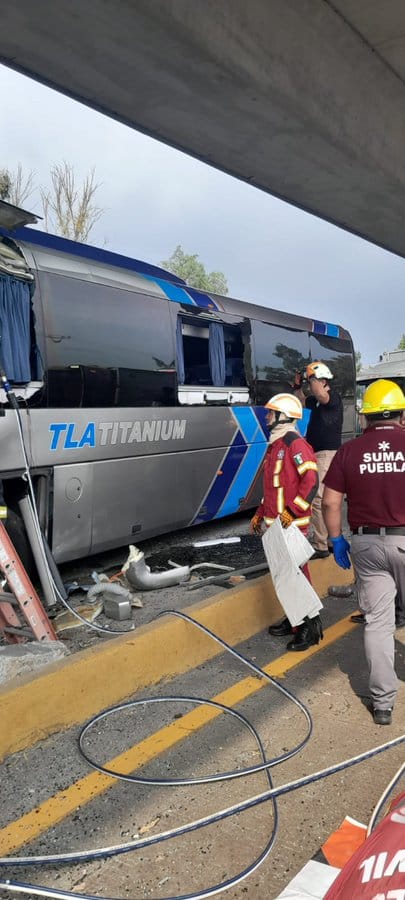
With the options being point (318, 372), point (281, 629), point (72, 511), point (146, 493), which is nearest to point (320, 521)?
point (318, 372)

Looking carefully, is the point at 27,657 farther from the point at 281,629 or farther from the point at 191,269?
the point at 191,269

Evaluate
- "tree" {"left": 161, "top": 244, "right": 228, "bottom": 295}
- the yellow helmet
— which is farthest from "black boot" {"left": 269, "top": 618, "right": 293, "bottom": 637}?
"tree" {"left": 161, "top": 244, "right": 228, "bottom": 295}

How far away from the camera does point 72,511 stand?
6.10 meters

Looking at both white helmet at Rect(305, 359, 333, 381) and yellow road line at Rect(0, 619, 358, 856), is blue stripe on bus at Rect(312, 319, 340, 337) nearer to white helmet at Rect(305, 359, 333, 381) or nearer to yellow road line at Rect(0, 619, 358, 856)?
white helmet at Rect(305, 359, 333, 381)

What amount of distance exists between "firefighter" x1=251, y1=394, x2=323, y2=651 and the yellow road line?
0.84ft

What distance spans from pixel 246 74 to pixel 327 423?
144 inches

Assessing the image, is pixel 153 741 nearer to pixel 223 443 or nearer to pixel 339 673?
pixel 339 673

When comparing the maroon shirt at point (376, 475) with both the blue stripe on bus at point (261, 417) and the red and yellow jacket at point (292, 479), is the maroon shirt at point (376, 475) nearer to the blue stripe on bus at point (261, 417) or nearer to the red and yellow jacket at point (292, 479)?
the red and yellow jacket at point (292, 479)

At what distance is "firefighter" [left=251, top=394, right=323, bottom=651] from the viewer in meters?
4.60

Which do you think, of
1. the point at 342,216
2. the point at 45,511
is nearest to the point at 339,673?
the point at 45,511

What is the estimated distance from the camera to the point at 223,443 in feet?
27.6

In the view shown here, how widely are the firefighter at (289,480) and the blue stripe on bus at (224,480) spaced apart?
3.45 meters

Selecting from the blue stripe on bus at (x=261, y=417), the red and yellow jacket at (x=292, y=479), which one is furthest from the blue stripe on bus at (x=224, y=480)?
the red and yellow jacket at (x=292, y=479)

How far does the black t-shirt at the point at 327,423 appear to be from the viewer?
716cm
